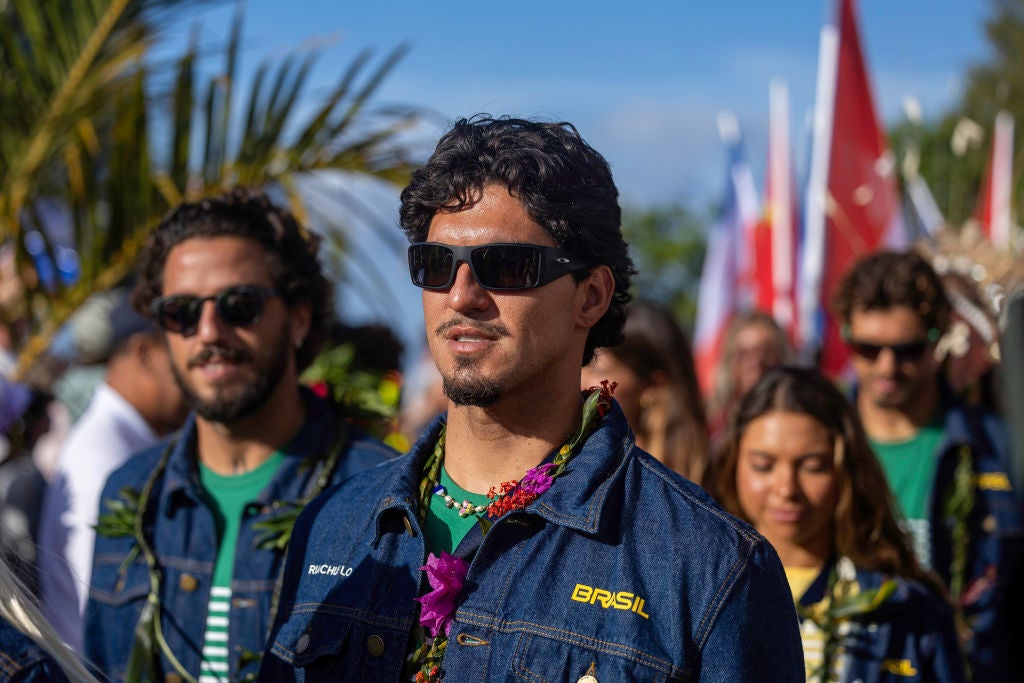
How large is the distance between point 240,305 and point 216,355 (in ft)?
0.61

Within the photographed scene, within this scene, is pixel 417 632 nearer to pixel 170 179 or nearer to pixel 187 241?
pixel 187 241

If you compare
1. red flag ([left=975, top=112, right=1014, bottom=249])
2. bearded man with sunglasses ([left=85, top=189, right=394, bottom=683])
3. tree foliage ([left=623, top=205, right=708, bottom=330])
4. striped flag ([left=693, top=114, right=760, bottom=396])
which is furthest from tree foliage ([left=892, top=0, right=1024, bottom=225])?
bearded man with sunglasses ([left=85, top=189, right=394, bottom=683])

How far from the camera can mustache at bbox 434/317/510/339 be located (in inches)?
107

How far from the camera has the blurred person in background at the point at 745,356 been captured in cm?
748

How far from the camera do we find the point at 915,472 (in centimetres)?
556

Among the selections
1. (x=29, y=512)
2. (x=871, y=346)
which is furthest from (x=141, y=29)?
(x=871, y=346)

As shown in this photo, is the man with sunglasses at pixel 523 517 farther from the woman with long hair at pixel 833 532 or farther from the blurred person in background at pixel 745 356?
the blurred person in background at pixel 745 356

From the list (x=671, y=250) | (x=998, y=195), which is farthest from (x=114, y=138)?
(x=671, y=250)

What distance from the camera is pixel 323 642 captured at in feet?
9.27

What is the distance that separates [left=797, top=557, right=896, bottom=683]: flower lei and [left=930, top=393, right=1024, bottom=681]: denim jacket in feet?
4.41

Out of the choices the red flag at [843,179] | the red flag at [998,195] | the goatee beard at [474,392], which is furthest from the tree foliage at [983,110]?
the goatee beard at [474,392]

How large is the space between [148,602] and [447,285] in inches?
69.1

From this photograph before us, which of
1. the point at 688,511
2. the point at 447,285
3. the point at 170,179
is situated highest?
the point at 170,179

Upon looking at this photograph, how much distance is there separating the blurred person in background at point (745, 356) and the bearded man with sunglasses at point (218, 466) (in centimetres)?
379
